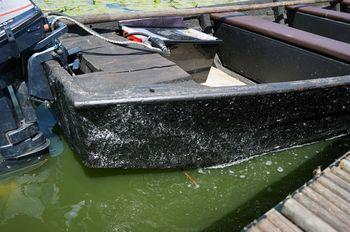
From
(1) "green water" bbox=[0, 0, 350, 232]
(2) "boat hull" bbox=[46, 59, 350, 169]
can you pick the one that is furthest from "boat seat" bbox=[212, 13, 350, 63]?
(1) "green water" bbox=[0, 0, 350, 232]

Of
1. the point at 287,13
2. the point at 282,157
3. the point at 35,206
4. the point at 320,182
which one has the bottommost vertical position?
the point at 282,157

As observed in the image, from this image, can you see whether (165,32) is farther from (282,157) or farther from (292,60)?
(282,157)

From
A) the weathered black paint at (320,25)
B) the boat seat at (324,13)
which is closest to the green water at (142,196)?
the weathered black paint at (320,25)

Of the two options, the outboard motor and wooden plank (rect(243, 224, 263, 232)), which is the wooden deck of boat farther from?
the outboard motor

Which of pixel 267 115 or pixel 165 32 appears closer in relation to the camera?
pixel 267 115

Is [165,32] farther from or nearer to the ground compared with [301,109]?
farther from the ground

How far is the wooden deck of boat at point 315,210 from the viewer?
1.90 metres

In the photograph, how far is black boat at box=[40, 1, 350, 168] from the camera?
100 inches

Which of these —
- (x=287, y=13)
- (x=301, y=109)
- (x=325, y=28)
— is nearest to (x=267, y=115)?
(x=301, y=109)

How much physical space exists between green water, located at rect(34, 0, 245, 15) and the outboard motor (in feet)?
15.1

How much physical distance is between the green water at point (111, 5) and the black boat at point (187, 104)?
3.67 m

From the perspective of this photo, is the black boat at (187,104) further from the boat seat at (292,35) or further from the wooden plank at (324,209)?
the wooden plank at (324,209)

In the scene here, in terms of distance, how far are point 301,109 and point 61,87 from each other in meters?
1.83

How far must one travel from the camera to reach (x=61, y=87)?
2580mm
